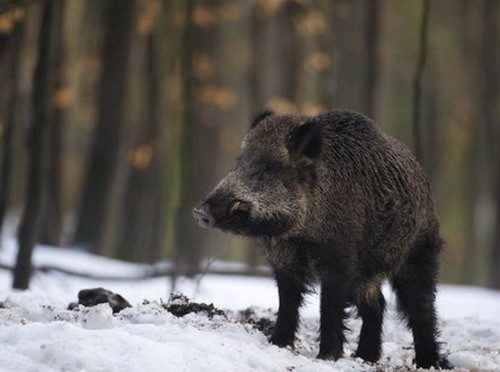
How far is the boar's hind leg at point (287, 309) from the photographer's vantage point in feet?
26.2

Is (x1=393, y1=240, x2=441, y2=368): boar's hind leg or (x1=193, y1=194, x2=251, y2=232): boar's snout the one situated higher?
(x1=193, y1=194, x2=251, y2=232): boar's snout

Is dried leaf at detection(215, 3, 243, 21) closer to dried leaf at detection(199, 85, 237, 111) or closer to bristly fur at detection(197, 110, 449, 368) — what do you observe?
dried leaf at detection(199, 85, 237, 111)

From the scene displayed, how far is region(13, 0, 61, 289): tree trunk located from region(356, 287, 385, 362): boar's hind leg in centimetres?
463

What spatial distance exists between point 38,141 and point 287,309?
487cm

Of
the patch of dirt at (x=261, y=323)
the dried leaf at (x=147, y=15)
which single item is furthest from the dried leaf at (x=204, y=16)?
the patch of dirt at (x=261, y=323)

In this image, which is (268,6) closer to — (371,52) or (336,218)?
(371,52)

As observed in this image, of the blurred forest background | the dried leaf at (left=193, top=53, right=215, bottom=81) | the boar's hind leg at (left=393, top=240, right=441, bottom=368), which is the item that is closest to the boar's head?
the boar's hind leg at (left=393, top=240, right=441, bottom=368)

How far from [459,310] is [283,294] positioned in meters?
6.71

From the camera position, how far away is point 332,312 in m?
7.82

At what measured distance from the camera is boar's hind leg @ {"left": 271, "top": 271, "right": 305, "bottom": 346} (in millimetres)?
7980

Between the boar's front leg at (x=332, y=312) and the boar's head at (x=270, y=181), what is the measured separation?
494 mm

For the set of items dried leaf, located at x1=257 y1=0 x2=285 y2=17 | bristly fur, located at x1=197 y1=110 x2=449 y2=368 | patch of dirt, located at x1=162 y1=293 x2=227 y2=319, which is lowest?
patch of dirt, located at x1=162 y1=293 x2=227 y2=319

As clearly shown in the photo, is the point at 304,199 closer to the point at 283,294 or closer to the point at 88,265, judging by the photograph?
the point at 283,294

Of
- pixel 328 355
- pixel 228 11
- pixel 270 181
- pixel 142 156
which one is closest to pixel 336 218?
pixel 270 181
